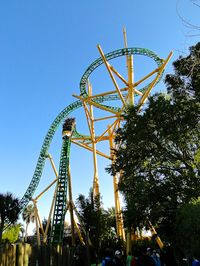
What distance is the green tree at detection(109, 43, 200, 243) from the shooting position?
585 inches

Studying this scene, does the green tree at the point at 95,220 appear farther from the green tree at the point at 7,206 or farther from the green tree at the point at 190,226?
the green tree at the point at 190,226

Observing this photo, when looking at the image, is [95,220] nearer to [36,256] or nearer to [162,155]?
[162,155]

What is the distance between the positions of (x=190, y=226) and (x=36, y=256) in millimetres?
5842

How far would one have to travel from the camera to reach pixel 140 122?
15711 millimetres

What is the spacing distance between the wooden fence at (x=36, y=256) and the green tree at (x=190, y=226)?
499 cm

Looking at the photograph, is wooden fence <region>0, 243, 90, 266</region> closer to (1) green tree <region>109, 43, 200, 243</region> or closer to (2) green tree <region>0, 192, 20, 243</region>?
(1) green tree <region>109, 43, 200, 243</region>

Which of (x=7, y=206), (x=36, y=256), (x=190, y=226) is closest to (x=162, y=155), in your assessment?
(x=190, y=226)

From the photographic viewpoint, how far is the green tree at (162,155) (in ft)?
48.8

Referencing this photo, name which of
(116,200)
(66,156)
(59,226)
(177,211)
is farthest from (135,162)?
(66,156)

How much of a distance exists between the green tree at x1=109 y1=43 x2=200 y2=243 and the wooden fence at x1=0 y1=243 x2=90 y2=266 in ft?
11.5

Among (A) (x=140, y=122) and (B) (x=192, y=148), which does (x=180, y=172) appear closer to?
(B) (x=192, y=148)

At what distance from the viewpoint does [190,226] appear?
12.7m

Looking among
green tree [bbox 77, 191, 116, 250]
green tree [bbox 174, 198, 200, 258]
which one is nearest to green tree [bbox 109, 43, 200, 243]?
green tree [bbox 174, 198, 200, 258]

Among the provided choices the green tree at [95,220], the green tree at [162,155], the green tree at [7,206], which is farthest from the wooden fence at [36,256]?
the green tree at [7,206]
